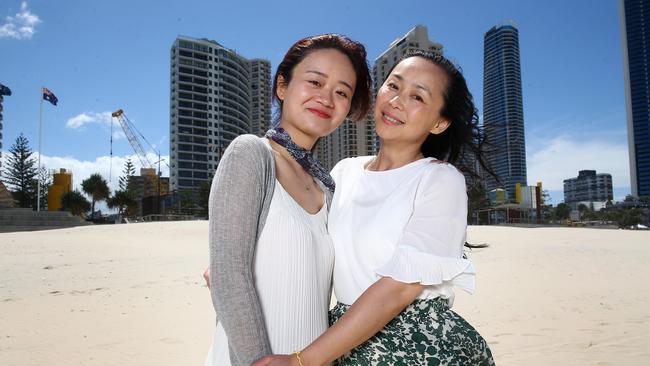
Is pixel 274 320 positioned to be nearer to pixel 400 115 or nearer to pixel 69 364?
pixel 400 115

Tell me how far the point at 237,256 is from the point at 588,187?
590 feet

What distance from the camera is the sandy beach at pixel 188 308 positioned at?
206 inches

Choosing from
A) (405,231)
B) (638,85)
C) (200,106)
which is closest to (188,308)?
(405,231)

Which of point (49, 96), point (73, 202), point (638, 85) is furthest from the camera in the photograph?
point (638, 85)

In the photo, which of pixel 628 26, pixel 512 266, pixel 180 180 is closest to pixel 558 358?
pixel 512 266

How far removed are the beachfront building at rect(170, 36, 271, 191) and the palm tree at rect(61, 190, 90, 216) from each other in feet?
139

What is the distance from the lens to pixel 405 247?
1.43m

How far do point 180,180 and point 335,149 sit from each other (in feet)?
141

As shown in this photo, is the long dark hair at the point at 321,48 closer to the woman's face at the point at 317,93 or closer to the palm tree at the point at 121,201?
the woman's face at the point at 317,93

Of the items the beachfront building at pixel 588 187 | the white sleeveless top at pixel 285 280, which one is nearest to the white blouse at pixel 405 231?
the white sleeveless top at pixel 285 280

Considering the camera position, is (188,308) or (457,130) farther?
Answer: (188,308)

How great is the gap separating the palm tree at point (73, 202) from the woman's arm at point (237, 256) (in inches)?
2587

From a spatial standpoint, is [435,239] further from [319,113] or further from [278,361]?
[319,113]

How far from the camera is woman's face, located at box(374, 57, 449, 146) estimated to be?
6.05 ft
